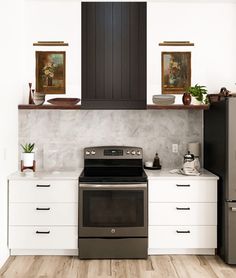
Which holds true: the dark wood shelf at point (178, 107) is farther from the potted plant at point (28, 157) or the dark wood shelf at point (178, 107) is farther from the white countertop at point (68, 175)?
the potted plant at point (28, 157)

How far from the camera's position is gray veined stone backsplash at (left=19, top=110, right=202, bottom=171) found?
4.23 m

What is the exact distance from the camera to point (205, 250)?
3.80 metres

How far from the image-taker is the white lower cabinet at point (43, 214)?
12.1 ft

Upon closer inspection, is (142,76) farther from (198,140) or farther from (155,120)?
(198,140)

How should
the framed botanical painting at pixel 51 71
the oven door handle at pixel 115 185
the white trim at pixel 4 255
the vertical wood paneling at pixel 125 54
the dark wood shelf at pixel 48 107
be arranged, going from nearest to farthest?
the white trim at pixel 4 255
the oven door handle at pixel 115 185
the dark wood shelf at pixel 48 107
the vertical wood paneling at pixel 125 54
the framed botanical painting at pixel 51 71

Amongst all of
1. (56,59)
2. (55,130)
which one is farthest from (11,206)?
(56,59)

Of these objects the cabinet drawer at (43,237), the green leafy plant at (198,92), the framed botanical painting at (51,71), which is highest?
the framed botanical painting at (51,71)

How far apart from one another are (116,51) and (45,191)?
1591mm

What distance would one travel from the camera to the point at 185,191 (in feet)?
12.2

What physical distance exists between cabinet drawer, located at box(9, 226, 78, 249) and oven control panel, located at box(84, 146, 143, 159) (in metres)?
0.83

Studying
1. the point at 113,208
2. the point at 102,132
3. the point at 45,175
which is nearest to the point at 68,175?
the point at 45,175

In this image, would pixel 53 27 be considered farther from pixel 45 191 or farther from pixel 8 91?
pixel 45 191

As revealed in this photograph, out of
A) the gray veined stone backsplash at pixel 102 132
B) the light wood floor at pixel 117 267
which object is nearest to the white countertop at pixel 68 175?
the gray veined stone backsplash at pixel 102 132

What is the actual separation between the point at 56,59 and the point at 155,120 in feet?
4.11
